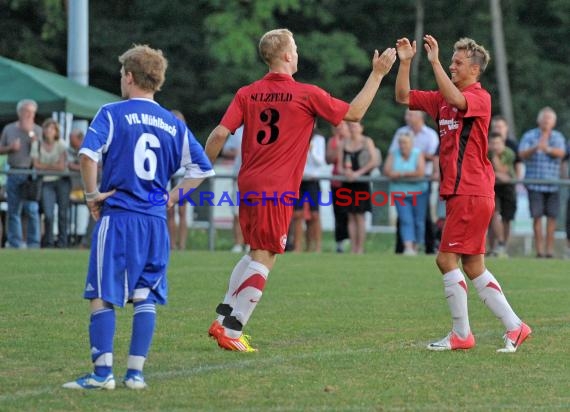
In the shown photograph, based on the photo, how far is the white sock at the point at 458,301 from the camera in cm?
962

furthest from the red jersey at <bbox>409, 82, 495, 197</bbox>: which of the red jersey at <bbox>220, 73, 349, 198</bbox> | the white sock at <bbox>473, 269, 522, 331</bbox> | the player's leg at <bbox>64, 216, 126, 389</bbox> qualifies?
the player's leg at <bbox>64, 216, 126, 389</bbox>

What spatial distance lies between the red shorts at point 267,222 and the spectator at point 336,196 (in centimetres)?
1052

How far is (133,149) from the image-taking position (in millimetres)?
7680

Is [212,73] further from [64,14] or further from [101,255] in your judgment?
[101,255]

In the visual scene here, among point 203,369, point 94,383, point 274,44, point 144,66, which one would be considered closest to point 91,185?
point 144,66

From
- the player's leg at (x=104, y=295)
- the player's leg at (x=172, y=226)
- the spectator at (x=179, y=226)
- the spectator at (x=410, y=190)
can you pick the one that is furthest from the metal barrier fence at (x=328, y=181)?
the player's leg at (x=104, y=295)

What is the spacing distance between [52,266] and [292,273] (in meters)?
2.68

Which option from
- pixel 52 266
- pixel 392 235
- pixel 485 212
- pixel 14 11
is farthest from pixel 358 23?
pixel 485 212

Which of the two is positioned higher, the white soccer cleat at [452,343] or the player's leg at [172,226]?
the player's leg at [172,226]

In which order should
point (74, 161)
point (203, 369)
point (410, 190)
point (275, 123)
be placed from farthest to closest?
point (74, 161) → point (410, 190) → point (275, 123) → point (203, 369)

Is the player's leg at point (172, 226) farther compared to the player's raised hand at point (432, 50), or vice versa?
the player's leg at point (172, 226)

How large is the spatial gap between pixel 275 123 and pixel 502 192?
10837 mm

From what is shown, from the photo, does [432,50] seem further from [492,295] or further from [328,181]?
[328,181]

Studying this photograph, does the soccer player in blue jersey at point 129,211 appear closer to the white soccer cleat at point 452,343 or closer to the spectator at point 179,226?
the white soccer cleat at point 452,343
